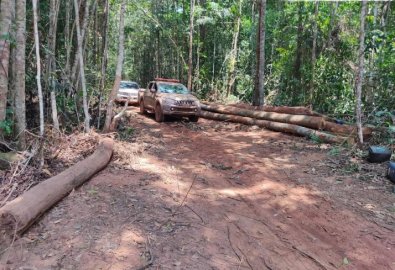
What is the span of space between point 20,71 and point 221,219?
4.25 metres

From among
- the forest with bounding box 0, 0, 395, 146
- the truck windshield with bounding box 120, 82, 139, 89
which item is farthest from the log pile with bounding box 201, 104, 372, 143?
the truck windshield with bounding box 120, 82, 139, 89

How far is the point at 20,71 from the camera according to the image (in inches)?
243

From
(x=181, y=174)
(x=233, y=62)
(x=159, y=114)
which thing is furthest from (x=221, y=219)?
(x=233, y=62)

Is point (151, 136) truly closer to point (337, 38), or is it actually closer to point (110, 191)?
point (110, 191)

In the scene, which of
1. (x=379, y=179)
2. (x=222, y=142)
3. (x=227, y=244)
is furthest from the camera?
(x=222, y=142)

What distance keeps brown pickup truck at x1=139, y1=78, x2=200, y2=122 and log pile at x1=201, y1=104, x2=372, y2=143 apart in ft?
4.75

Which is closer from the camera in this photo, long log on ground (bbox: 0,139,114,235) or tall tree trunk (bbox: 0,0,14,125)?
long log on ground (bbox: 0,139,114,235)

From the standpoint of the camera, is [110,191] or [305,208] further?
[110,191]

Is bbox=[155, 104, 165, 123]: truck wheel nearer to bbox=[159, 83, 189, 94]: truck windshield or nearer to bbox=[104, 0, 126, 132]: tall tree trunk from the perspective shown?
bbox=[159, 83, 189, 94]: truck windshield

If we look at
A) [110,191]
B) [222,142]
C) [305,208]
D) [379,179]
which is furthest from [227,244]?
[222,142]

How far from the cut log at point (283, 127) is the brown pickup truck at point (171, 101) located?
Answer: 112 centimetres

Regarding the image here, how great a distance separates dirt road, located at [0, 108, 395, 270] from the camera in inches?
154

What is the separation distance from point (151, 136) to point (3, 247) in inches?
272

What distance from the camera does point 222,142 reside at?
10164mm
